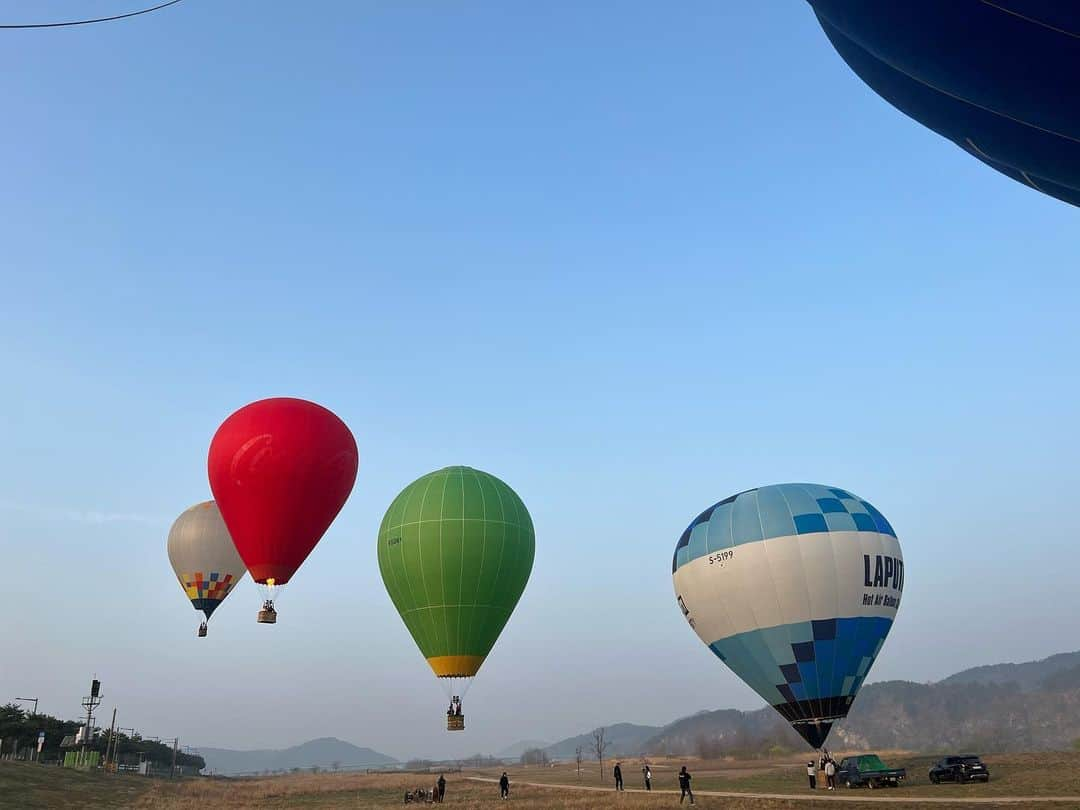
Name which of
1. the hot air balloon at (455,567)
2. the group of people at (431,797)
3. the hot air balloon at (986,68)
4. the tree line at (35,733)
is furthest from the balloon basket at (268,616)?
the tree line at (35,733)

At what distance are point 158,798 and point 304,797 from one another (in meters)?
6.89

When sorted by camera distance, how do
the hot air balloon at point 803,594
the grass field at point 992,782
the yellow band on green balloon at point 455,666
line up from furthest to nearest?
the yellow band on green balloon at point 455,666 < the hot air balloon at point 803,594 < the grass field at point 992,782

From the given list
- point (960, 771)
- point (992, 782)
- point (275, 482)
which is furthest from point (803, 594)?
point (275, 482)

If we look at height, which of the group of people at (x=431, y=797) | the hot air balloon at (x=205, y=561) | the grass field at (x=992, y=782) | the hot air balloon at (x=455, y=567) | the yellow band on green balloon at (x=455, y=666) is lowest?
the grass field at (x=992, y=782)

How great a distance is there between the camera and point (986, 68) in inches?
404

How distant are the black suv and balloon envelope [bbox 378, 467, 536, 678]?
53.2ft

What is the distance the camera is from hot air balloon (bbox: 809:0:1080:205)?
9625 millimetres

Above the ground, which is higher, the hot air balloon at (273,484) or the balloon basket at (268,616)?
the hot air balloon at (273,484)

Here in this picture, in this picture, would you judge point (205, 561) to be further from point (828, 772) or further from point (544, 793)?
point (828, 772)

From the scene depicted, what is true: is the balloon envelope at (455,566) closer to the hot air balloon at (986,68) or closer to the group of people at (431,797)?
the group of people at (431,797)

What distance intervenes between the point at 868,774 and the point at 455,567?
1627cm

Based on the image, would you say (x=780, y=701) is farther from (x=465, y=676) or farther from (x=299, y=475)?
(x=299, y=475)

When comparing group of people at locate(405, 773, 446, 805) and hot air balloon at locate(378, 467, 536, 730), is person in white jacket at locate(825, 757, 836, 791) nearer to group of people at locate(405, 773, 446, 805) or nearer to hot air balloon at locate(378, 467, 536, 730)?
hot air balloon at locate(378, 467, 536, 730)

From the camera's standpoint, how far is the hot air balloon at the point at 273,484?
27.1 meters
